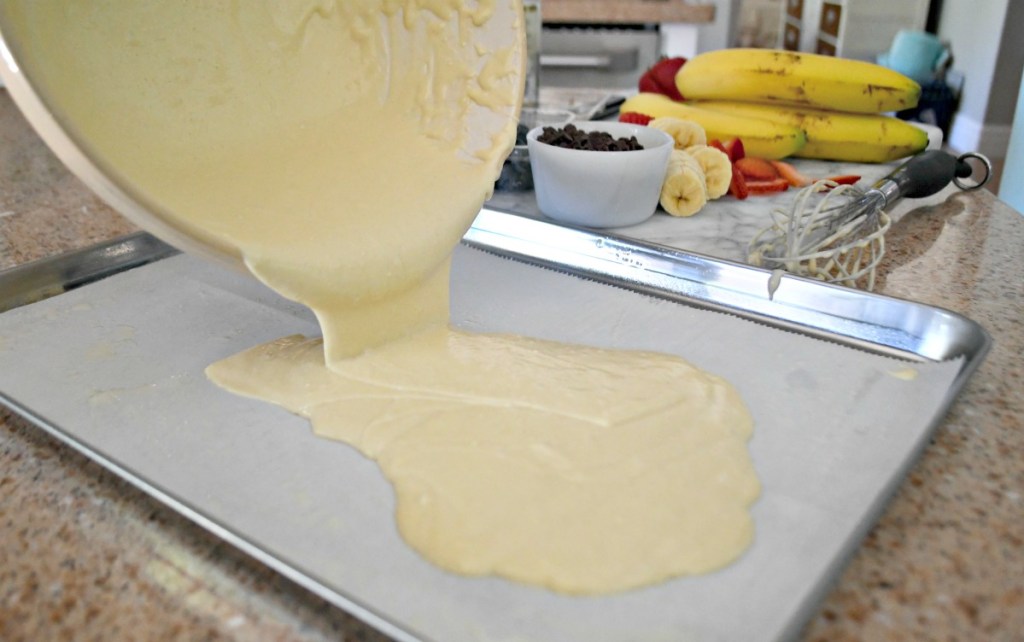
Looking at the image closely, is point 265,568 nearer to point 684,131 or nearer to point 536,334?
point 536,334

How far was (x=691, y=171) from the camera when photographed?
1.10m

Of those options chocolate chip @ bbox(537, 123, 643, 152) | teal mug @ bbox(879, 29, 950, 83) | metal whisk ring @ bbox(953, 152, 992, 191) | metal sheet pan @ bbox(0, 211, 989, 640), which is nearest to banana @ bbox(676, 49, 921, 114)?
metal whisk ring @ bbox(953, 152, 992, 191)

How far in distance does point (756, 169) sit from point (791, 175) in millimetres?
62

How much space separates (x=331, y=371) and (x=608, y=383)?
249 millimetres

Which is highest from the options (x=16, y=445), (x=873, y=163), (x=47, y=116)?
(x=47, y=116)

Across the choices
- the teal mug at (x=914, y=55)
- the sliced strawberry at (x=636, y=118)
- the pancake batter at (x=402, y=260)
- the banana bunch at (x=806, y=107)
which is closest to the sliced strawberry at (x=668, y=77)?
the banana bunch at (x=806, y=107)

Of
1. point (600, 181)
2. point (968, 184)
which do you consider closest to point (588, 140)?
point (600, 181)

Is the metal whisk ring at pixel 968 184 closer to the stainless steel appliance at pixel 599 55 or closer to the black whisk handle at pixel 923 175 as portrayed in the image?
the black whisk handle at pixel 923 175

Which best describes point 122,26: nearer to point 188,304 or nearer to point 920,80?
point 188,304

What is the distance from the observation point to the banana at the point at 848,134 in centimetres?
133

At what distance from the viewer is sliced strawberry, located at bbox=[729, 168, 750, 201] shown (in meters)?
1.18

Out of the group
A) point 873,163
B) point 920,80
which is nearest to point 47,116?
point 873,163

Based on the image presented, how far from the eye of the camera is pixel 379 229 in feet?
2.41

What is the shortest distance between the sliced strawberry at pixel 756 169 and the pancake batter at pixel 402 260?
0.56m
